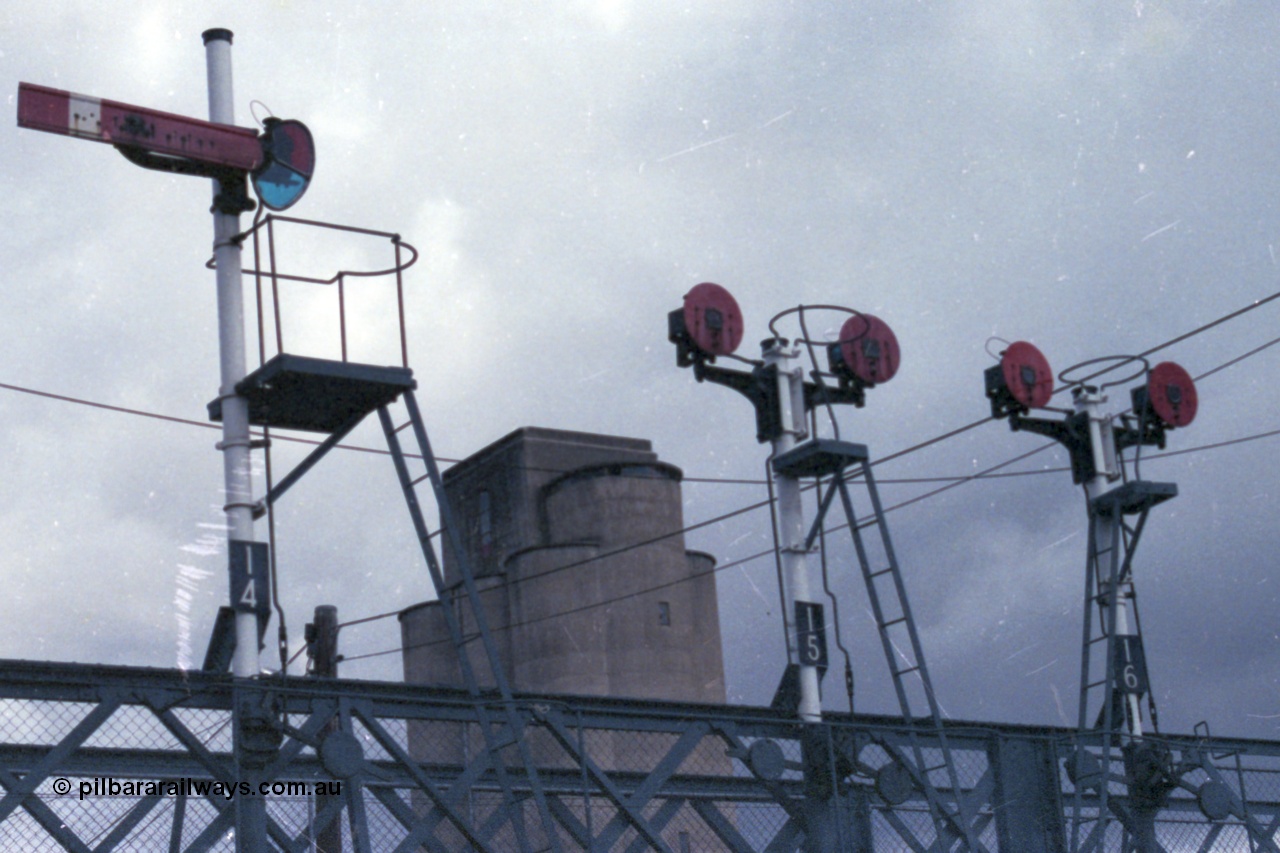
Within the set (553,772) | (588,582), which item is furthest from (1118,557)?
(588,582)

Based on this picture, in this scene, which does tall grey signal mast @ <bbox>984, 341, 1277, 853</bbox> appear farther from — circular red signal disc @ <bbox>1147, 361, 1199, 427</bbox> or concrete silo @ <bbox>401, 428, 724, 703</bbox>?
concrete silo @ <bbox>401, 428, 724, 703</bbox>

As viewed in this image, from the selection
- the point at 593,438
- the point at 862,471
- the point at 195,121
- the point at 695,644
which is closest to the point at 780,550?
the point at 862,471

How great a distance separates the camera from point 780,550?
18016mm

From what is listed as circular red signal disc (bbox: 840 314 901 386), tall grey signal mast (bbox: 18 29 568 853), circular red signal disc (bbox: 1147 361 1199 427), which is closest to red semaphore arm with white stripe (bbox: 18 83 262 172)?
tall grey signal mast (bbox: 18 29 568 853)

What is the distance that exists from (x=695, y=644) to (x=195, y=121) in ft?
112

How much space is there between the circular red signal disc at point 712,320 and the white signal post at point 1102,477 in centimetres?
603

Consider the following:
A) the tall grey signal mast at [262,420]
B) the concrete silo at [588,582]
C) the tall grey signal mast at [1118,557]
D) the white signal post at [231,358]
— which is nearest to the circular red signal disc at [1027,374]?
the tall grey signal mast at [1118,557]

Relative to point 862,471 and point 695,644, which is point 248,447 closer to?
point 862,471

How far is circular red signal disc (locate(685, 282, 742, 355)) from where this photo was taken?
59.2ft

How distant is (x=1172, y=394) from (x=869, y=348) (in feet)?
19.2

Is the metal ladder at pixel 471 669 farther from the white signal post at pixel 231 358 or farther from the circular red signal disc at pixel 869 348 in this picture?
the circular red signal disc at pixel 869 348

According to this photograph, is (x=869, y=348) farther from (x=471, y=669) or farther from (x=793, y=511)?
(x=471, y=669)

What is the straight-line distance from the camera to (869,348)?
19406mm

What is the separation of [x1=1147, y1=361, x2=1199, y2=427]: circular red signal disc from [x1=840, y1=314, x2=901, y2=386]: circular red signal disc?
4855mm
